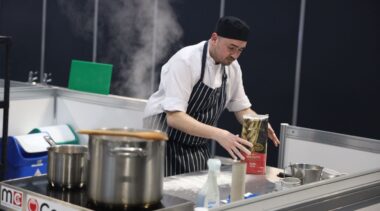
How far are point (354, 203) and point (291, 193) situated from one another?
1.21ft

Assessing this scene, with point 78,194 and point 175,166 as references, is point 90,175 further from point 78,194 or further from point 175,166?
point 175,166

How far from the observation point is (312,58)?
15.8ft

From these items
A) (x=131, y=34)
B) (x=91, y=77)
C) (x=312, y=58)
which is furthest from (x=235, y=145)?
(x=131, y=34)

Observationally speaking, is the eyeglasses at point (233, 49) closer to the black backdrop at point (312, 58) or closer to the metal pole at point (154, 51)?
the black backdrop at point (312, 58)

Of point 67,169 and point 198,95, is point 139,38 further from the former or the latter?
point 67,169

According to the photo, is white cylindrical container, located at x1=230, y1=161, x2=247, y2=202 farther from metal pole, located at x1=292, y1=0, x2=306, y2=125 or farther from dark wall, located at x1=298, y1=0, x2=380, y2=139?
metal pole, located at x1=292, y1=0, x2=306, y2=125

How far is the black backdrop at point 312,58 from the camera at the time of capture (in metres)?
4.55

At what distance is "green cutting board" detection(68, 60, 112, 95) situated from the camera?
13.9 ft

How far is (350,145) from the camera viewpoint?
288cm

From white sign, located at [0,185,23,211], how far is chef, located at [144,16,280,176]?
978 millimetres

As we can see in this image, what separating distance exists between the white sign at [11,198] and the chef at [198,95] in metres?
0.98

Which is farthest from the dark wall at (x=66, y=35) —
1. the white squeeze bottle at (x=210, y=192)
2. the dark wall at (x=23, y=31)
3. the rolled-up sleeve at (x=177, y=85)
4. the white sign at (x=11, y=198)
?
the white sign at (x=11, y=198)

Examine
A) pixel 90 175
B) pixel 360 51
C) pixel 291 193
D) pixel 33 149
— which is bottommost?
pixel 33 149

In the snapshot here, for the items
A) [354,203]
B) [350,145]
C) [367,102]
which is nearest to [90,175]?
[354,203]
